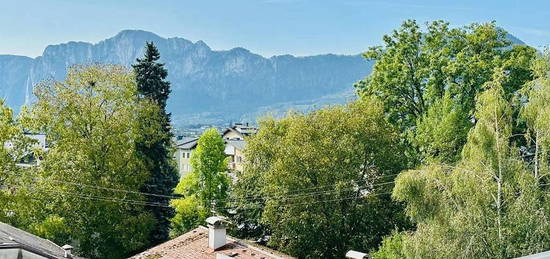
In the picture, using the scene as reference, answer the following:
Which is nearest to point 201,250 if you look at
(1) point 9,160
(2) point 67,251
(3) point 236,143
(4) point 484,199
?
(2) point 67,251

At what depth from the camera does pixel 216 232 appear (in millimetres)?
18219

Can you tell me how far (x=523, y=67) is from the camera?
24812 mm

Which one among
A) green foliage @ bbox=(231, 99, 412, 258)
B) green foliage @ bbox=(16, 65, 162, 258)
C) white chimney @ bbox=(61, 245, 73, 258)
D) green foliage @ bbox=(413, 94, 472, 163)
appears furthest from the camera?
green foliage @ bbox=(16, 65, 162, 258)

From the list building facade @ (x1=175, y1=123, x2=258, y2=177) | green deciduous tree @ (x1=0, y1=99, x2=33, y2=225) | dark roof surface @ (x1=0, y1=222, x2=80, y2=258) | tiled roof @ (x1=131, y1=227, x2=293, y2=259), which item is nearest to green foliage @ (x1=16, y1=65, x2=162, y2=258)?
green deciduous tree @ (x1=0, y1=99, x2=33, y2=225)

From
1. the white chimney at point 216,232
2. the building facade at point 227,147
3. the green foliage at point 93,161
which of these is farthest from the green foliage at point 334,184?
the building facade at point 227,147

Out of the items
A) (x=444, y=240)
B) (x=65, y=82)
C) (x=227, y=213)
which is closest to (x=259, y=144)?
(x=227, y=213)

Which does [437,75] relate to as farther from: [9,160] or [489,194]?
[9,160]

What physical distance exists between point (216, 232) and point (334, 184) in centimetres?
735

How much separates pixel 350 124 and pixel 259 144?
4.22 m

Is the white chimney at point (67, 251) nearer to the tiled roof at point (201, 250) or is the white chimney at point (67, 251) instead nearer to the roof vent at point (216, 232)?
the tiled roof at point (201, 250)

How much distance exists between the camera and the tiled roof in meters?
17.5

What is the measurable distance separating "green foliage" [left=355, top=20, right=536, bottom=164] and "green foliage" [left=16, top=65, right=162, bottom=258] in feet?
35.9

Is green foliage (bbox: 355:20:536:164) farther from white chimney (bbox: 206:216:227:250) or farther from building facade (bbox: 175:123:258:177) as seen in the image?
building facade (bbox: 175:123:258:177)

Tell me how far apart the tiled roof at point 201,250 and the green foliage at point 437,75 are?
344 inches
